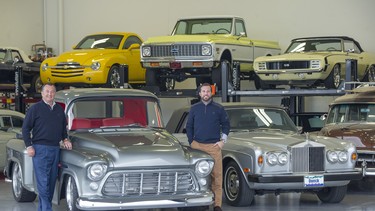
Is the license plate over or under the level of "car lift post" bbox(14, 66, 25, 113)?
under

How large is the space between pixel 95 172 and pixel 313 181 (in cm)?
337

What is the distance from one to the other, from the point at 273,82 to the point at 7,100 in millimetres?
7480

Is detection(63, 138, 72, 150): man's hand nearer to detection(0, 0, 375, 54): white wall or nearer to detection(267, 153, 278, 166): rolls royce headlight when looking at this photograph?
detection(267, 153, 278, 166): rolls royce headlight

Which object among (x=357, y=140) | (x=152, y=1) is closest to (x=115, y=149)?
(x=357, y=140)

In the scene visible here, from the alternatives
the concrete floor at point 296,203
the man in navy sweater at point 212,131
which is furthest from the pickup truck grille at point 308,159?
the man in navy sweater at point 212,131

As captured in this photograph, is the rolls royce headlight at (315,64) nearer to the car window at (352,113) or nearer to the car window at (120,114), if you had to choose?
the car window at (352,113)

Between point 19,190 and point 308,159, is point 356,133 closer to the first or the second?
point 308,159

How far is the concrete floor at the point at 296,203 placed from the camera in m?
11.3

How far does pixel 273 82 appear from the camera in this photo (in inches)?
674

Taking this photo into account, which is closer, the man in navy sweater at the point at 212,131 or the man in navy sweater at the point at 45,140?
the man in navy sweater at the point at 45,140

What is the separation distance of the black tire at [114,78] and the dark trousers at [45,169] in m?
8.22

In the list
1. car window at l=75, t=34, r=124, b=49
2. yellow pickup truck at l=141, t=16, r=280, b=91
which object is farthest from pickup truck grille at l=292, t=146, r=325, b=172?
car window at l=75, t=34, r=124, b=49

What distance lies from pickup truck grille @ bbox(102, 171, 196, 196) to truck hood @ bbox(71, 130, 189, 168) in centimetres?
13

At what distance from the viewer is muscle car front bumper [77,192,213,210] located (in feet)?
29.5
